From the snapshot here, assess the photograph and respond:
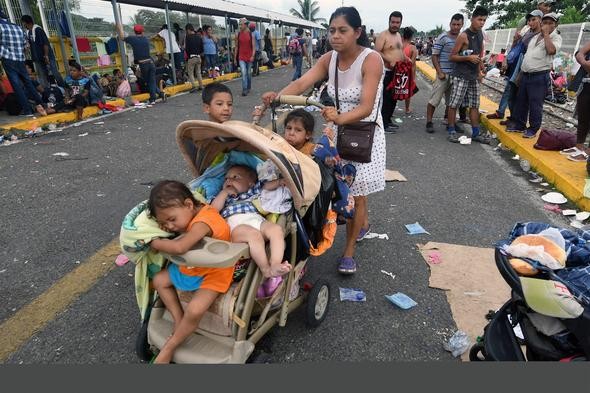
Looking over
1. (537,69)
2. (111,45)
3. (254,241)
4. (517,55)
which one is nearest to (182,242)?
(254,241)

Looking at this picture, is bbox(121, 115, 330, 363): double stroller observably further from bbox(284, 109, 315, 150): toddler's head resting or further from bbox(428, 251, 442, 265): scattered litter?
bbox(428, 251, 442, 265): scattered litter

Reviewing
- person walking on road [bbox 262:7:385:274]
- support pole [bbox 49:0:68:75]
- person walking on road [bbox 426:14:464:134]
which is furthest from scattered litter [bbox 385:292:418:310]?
support pole [bbox 49:0:68:75]

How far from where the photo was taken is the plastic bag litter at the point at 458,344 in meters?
2.29

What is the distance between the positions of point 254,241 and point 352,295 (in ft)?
3.79

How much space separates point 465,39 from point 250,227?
5.97 m

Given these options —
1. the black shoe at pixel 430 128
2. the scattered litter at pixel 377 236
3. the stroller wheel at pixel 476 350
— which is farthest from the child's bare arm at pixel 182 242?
the black shoe at pixel 430 128

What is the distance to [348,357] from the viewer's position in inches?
89.1

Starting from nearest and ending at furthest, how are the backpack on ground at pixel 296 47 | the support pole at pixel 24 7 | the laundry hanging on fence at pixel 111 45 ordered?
1. the support pole at pixel 24 7
2. the laundry hanging on fence at pixel 111 45
3. the backpack on ground at pixel 296 47

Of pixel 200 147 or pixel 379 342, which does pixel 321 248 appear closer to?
pixel 379 342

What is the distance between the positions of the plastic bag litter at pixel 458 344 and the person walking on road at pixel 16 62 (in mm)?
8826

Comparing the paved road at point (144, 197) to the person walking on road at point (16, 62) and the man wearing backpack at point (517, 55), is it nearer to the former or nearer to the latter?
the man wearing backpack at point (517, 55)

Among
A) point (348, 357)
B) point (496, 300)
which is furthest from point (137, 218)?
point (496, 300)

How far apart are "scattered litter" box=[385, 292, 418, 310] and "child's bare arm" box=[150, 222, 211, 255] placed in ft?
4.95

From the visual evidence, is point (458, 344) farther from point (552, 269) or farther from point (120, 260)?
point (120, 260)
